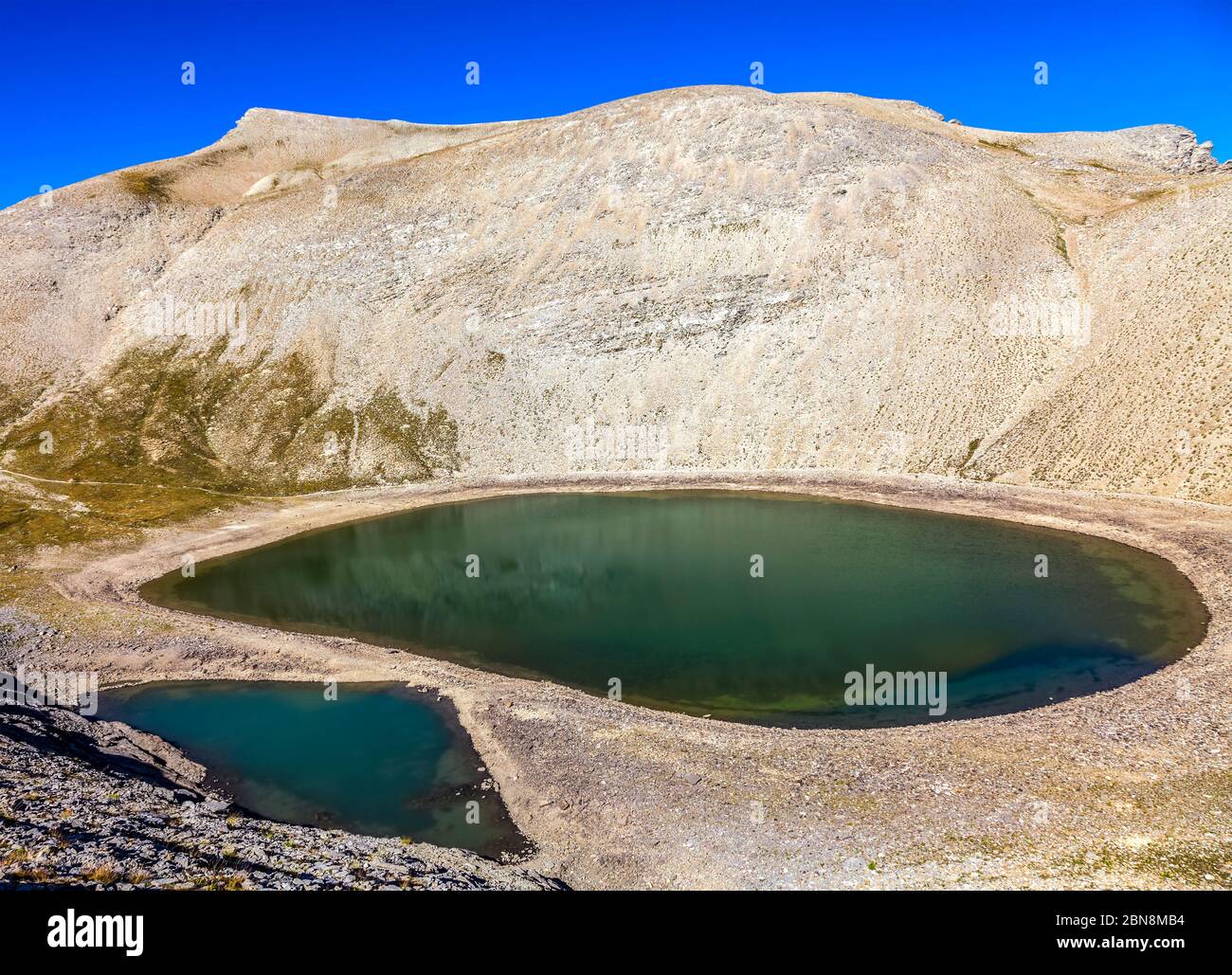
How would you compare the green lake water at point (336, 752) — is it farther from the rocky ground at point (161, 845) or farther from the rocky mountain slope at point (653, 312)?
the rocky mountain slope at point (653, 312)

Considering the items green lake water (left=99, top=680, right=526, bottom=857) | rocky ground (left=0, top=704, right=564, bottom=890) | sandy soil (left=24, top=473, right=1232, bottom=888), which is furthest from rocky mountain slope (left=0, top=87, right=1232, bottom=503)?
rocky ground (left=0, top=704, right=564, bottom=890)

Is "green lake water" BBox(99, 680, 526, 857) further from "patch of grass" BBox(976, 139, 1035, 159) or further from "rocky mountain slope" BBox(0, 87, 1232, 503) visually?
"patch of grass" BBox(976, 139, 1035, 159)

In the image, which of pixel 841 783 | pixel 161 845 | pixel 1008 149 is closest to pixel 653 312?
pixel 1008 149

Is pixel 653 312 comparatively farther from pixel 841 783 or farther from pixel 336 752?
pixel 841 783

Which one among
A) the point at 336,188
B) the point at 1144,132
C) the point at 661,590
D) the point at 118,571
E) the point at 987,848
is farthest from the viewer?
the point at 1144,132

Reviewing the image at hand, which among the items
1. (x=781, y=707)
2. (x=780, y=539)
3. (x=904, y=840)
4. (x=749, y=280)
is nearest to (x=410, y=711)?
(x=781, y=707)

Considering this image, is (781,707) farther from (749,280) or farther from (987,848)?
(749,280)
